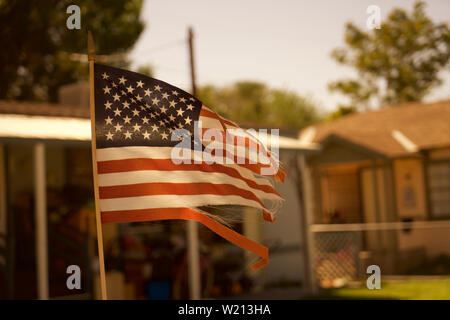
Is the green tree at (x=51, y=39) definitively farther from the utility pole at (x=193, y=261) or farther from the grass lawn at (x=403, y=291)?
the grass lawn at (x=403, y=291)

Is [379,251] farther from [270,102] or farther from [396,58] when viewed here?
[270,102]

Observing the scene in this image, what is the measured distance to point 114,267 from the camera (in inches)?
470

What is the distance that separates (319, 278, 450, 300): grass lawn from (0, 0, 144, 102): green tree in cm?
1292

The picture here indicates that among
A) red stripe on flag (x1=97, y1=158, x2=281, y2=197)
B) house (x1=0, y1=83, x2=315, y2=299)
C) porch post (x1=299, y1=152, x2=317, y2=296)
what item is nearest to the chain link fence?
porch post (x1=299, y1=152, x2=317, y2=296)

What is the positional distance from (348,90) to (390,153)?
641 inches

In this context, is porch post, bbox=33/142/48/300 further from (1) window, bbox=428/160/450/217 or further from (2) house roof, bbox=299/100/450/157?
(1) window, bbox=428/160/450/217

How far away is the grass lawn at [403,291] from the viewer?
11.9 m

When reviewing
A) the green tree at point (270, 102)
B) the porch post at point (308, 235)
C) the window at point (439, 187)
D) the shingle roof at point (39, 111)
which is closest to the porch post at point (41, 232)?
the shingle roof at point (39, 111)

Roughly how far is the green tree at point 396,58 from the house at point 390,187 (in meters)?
9.01

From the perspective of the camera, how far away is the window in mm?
18422

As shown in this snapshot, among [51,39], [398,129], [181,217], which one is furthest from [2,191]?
[51,39]

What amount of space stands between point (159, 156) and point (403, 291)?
867 centimetres

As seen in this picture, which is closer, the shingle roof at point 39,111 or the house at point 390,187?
the shingle roof at point 39,111

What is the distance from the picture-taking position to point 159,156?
18.5 feet
